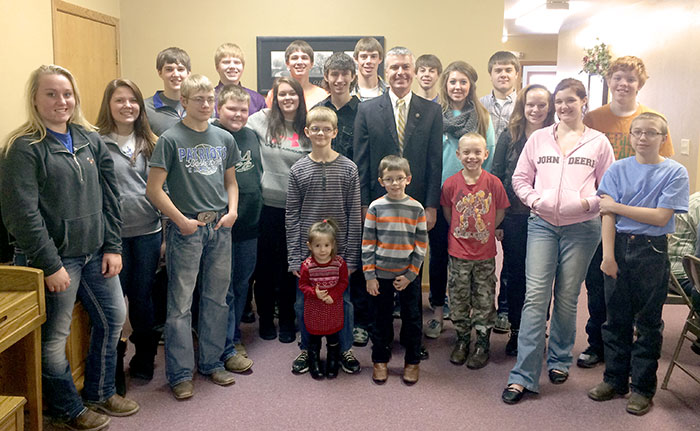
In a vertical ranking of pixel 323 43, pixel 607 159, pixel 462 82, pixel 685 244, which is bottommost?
pixel 685 244

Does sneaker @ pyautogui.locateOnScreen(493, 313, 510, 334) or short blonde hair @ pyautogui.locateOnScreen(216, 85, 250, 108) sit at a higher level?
short blonde hair @ pyautogui.locateOnScreen(216, 85, 250, 108)

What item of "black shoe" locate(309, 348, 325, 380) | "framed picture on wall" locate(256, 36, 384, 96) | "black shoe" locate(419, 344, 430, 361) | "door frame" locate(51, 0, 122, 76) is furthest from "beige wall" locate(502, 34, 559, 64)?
"black shoe" locate(309, 348, 325, 380)

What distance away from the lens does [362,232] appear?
313cm

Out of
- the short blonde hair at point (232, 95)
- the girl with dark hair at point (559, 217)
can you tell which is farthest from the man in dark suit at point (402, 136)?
the short blonde hair at point (232, 95)

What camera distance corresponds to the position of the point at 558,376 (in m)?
3.00

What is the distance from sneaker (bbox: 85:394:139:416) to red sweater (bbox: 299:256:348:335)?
909 millimetres

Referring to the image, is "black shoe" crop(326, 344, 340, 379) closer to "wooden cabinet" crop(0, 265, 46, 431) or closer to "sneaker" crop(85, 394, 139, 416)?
"sneaker" crop(85, 394, 139, 416)

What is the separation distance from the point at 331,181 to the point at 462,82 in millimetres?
1047

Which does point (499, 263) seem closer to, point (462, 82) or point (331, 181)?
point (462, 82)

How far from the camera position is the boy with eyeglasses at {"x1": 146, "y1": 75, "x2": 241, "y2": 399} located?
2.63 m

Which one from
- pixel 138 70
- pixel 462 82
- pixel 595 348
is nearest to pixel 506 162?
pixel 462 82

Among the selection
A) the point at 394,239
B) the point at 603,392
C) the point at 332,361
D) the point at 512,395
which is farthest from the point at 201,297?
the point at 603,392

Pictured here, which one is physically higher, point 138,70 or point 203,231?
point 138,70

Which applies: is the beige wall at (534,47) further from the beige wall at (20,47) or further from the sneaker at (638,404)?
the sneaker at (638,404)
